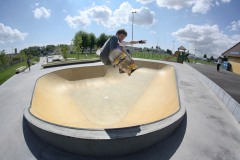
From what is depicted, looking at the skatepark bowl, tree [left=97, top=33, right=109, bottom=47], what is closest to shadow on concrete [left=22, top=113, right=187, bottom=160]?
the skatepark bowl

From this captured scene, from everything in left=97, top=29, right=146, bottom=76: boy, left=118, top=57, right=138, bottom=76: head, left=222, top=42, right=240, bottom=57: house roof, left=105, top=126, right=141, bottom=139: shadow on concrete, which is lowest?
left=105, top=126, right=141, bottom=139: shadow on concrete

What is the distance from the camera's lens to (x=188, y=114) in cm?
761

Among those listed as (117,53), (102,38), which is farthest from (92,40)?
(117,53)

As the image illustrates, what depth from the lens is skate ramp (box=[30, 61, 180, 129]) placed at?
361 inches

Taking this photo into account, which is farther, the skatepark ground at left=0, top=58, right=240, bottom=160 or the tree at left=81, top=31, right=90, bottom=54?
the tree at left=81, top=31, right=90, bottom=54

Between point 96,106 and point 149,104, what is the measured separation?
11.9 ft

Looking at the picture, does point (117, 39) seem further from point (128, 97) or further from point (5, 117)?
point (128, 97)

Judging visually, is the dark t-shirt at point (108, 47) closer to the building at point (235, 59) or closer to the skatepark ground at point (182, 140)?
the skatepark ground at point (182, 140)

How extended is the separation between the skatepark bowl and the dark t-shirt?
2.35 metres

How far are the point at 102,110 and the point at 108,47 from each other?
21.5ft

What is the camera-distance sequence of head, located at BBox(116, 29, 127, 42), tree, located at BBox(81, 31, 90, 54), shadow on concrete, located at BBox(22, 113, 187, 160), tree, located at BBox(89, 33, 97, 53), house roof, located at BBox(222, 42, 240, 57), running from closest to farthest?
1. shadow on concrete, located at BBox(22, 113, 187, 160)
2. head, located at BBox(116, 29, 127, 42)
3. house roof, located at BBox(222, 42, 240, 57)
4. tree, located at BBox(81, 31, 90, 54)
5. tree, located at BBox(89, 33, 97, 53)

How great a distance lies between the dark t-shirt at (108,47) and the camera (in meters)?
5.74

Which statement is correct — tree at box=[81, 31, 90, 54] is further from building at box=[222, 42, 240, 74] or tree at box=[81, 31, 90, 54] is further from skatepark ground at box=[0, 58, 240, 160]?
skatepark ground at box=[0, 58, 240, 160]

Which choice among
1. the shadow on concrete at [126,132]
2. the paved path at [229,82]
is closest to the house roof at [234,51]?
the paved path at [229,82]
